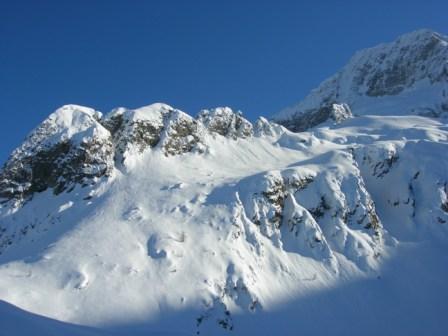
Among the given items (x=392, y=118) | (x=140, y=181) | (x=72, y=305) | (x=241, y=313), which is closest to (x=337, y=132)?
(x=392, y=118)

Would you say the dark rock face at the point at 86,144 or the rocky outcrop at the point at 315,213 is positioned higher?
the dark rock face at the point at 86,144

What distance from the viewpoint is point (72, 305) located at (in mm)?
27688

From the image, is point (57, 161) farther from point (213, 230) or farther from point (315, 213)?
point (315, 213)

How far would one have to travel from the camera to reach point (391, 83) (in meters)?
120

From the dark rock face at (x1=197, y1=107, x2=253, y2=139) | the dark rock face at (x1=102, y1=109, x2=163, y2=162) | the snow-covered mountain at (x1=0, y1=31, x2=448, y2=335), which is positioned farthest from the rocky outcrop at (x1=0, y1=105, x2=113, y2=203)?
the dark rock face at (x1=197, y1=107, x2=253, y2=139)

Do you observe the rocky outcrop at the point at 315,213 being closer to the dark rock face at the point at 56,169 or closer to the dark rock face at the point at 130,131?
the dark rock face at the point at 130,131

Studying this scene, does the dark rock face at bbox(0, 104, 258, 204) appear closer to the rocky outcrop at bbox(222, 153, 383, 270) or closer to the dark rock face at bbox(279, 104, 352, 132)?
the rocky outcrop at bbox(222, 153, 383, 270)

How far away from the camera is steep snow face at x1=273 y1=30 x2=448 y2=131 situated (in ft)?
332

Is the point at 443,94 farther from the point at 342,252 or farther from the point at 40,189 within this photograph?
the point at 40,189

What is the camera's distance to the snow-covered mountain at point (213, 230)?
2941cm

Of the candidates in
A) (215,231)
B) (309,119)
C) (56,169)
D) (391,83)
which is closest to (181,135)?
(56,169)

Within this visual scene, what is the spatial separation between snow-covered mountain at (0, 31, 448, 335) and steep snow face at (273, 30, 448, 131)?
5511 cm

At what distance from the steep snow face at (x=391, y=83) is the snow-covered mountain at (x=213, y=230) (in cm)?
5511

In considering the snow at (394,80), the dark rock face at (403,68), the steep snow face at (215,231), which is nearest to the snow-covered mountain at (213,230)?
the steep snow face at (215,231)
